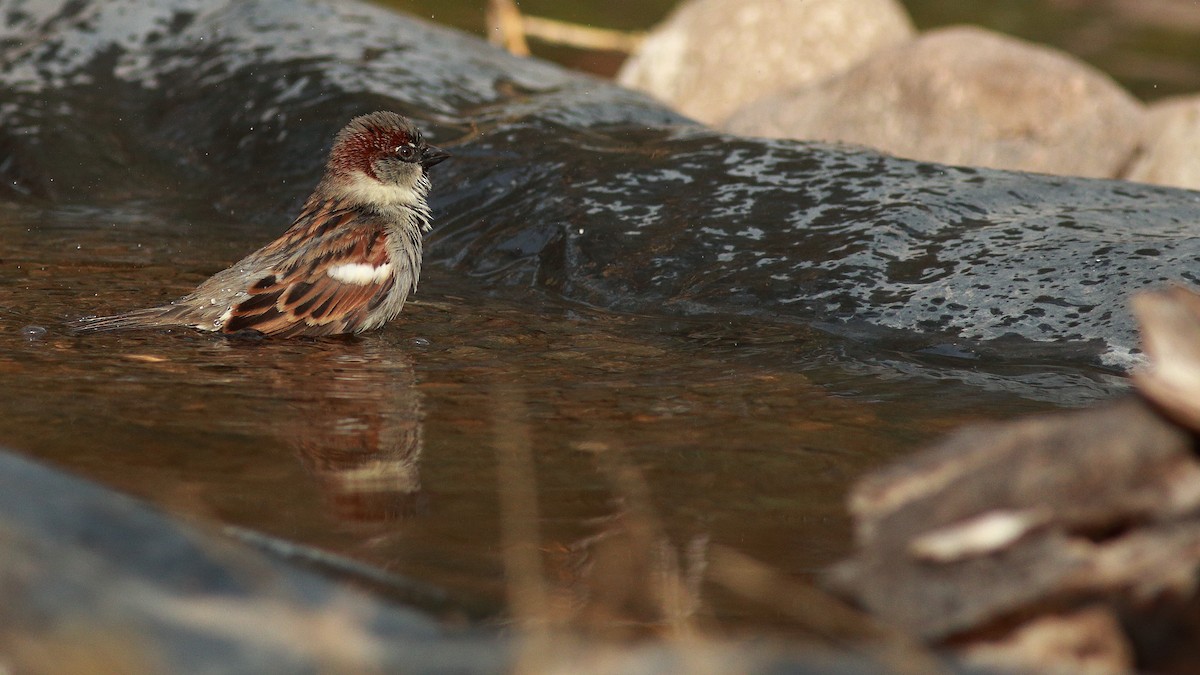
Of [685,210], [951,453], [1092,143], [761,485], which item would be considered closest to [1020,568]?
[951,453]

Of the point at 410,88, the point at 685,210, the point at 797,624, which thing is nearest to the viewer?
the point at 797,624

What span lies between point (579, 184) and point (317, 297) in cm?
192

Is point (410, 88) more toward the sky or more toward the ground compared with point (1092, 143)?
more toward the sky

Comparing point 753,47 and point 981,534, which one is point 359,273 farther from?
point 753,47

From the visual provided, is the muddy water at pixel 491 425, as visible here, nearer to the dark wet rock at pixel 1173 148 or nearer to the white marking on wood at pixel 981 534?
the white marking on wood at pixel 981 534

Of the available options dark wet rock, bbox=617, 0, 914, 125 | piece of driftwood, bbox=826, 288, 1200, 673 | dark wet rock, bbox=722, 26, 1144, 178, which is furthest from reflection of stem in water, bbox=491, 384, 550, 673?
dark wet rock, bbox=617, 0, 914, 125

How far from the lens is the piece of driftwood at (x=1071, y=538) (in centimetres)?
257

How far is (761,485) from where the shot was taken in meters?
4.00

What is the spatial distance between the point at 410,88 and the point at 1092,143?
4914 millimetres

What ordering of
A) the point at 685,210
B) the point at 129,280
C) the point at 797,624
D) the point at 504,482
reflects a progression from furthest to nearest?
the point at 685,210 → the point at 129,280 → the point at 504,482 → the point at 797,624

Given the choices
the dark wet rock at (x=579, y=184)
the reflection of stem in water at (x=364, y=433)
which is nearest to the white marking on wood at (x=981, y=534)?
the reflection of stem in water at (x=364, y=433)

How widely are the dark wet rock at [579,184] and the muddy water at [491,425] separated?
1.24ft

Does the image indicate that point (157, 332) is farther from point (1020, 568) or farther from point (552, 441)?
point (1020, 568)

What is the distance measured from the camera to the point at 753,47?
12.9 metres
